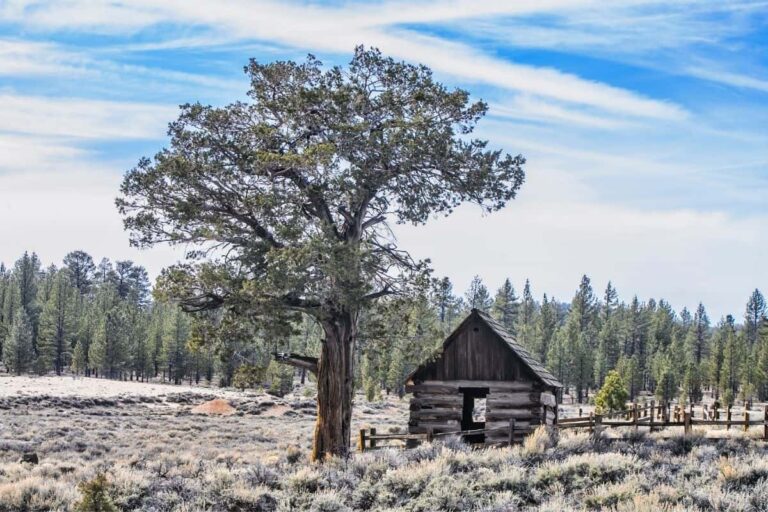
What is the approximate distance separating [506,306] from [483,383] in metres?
87.4

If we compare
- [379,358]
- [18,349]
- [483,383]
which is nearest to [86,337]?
[18,349]

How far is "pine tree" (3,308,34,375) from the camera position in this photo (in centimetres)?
8638

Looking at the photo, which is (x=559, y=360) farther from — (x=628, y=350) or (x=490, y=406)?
(x=490, y=406)

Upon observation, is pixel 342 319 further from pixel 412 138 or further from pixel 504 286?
pixel 504 286

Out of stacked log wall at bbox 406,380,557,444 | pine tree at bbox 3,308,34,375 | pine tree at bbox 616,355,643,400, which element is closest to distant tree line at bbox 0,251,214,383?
pine tree at bbox 3,308,34,375

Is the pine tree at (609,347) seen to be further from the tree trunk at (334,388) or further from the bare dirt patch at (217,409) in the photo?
the tree trunk at (334,388)

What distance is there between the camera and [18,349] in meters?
86.7

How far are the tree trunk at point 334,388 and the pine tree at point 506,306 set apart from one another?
9074 centimetres

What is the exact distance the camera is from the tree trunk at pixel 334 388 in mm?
17734

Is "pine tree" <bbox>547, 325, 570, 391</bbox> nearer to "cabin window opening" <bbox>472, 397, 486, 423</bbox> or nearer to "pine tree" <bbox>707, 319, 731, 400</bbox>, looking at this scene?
"pine tree" <bbox>707, 319, 731, 400</bbox>

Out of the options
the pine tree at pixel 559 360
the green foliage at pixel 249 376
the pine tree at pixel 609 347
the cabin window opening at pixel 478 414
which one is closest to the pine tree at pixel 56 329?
the cabin window opening at pixel 478 414

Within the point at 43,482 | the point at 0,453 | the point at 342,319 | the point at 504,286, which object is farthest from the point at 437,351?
the point at 504,286

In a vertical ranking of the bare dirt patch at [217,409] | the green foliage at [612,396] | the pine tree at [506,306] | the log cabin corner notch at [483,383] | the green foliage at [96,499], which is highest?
the pine tree at [506,306]

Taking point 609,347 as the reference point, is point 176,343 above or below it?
below
